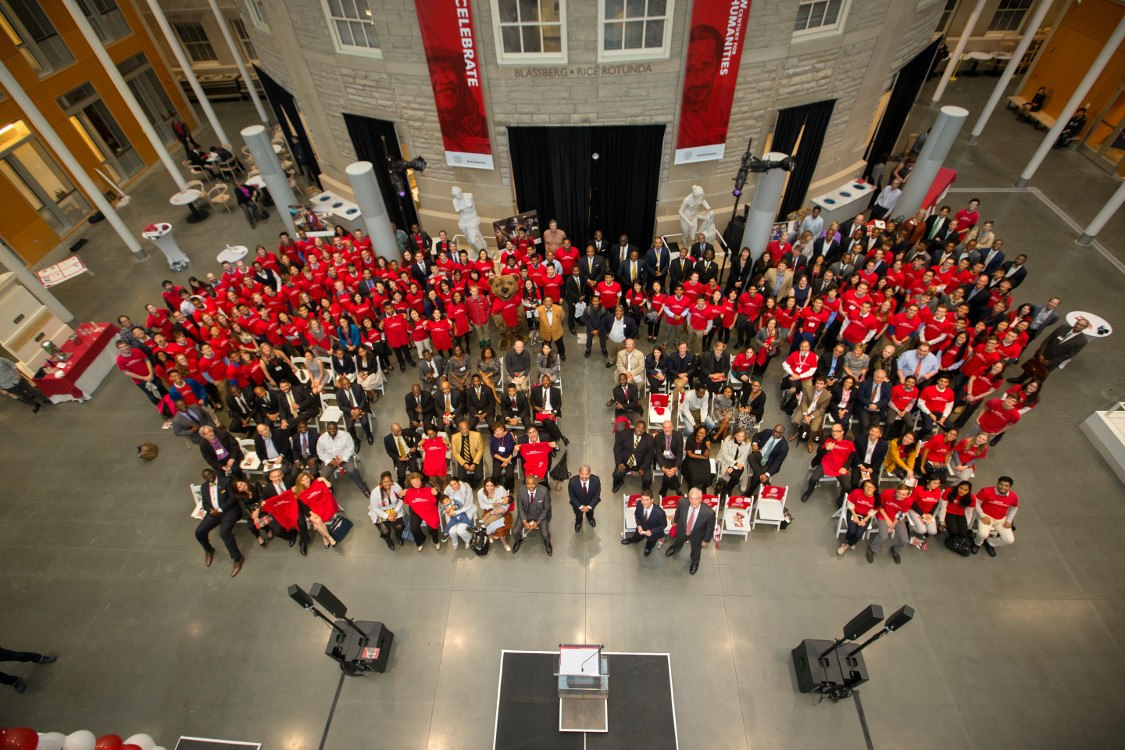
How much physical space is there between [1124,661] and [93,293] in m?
19.2

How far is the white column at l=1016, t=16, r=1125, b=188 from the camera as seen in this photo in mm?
11306

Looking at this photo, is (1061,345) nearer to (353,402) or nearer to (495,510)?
(495,510)

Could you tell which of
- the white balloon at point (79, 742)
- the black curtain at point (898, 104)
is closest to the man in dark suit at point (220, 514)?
the white balloon at point (79, 742)

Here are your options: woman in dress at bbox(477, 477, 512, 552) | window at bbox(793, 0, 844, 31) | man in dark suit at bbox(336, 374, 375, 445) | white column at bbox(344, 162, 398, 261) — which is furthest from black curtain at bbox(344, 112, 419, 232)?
window at bbox(793, 0, 844, 31)

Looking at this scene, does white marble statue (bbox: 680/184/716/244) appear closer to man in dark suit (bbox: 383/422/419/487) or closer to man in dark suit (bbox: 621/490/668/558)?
man in dark suit (bbox: 621/490/668/558)

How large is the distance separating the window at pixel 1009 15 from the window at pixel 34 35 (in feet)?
98.6

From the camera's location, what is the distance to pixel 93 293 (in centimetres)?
1247

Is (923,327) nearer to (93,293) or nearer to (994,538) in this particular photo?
(994,538)

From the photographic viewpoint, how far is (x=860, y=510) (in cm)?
679

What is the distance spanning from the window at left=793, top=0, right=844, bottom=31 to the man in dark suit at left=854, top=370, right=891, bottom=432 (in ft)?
22.1

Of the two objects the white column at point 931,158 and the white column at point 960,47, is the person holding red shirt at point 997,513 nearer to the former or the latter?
the white column at point 931,158

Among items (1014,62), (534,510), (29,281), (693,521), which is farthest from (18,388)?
(1014,62)

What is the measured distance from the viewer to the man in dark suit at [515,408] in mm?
8109

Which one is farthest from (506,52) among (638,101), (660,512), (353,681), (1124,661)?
(1124,661)
